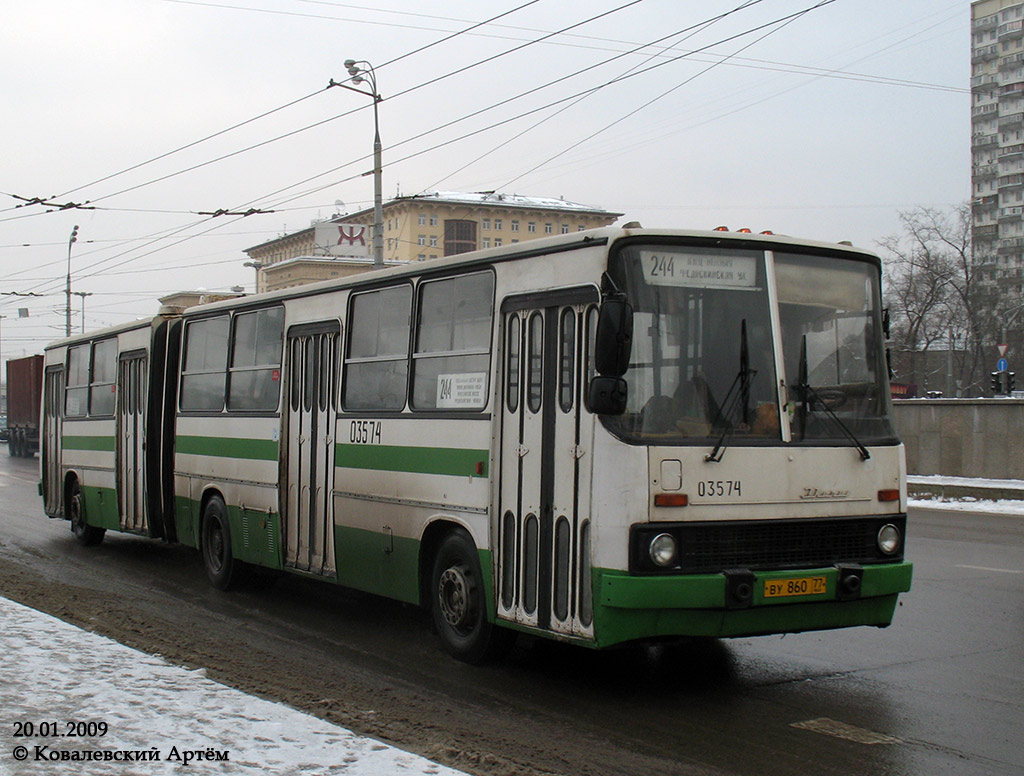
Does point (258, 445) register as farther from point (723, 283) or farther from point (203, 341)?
point (723, 283)

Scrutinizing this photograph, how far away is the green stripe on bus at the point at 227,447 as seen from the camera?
428 inches

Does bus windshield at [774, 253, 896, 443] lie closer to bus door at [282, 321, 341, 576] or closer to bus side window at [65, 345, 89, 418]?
bus door at [282, 321, 341, 576]

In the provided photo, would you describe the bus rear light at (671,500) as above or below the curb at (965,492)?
above

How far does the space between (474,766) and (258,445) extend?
20.5 feet

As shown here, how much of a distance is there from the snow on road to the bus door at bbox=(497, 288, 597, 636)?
1.81m

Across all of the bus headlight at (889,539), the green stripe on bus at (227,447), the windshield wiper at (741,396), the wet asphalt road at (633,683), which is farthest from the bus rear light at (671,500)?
the green stripe on bus at (227,447)

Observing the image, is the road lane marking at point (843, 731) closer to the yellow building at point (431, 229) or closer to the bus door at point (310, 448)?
the bus door at point (310, 448)

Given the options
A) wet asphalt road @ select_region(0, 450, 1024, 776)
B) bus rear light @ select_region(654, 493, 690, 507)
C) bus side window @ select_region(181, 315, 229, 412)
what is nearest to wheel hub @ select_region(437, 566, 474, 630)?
wet asphalt road @ select_region(0, 450, 1024, 776)

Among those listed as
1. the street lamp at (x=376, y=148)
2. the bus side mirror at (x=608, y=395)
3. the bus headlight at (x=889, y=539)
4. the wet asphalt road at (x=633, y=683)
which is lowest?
the wet asphalt road at (x=633, y=683)

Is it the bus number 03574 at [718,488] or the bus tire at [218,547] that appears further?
the bus tire at [218,547]

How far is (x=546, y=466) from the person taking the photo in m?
7.22

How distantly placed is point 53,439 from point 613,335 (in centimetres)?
1293

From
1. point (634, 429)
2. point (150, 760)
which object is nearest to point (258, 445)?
point (634, 429)

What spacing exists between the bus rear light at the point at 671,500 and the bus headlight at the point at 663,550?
0.56ft
